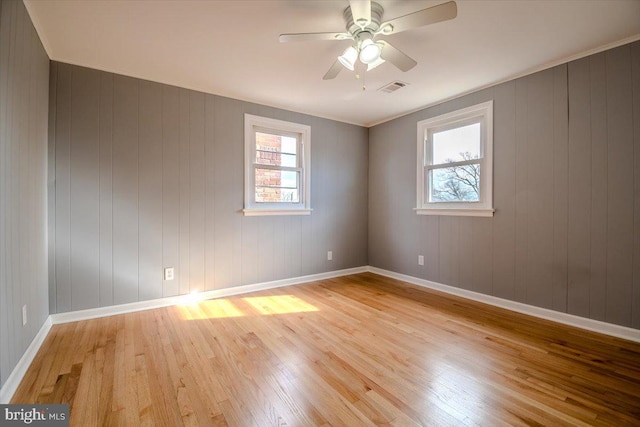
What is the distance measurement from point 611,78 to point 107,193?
4.68 meters

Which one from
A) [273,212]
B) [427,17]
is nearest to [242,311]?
[273,212]

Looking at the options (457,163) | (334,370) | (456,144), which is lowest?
(334,370)

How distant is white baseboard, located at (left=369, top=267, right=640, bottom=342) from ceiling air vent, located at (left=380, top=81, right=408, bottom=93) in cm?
251

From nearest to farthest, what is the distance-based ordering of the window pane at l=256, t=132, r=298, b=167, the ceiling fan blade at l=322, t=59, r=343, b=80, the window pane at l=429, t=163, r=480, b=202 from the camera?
the ceiling fan blade at l=322, t=59, r=343, b=80 → the window pane at l=429, t=163, r=480, b=202 → the window pane at l=256, t=132, r=298, b=167

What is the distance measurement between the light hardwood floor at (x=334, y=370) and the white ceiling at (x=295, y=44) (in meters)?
2.44

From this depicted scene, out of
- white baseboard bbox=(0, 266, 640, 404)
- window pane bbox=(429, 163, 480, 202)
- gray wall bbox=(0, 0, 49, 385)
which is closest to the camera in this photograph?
gray wall bbox=(0, 0, 49, 385)

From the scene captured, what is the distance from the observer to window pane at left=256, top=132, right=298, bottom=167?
12.4ft

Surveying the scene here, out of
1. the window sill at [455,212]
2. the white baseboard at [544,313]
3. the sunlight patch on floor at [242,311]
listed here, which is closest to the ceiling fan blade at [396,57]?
the window sill at [455,212]

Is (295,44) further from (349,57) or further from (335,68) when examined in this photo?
(349,57)

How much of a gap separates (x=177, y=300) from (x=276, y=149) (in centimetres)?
225

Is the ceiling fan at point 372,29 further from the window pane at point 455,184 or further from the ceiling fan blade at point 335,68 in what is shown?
the window pane at point 455,184

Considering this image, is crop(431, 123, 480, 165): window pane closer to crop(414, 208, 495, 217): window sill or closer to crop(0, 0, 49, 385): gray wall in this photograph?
crop(414, 208, 495, 217): window sill

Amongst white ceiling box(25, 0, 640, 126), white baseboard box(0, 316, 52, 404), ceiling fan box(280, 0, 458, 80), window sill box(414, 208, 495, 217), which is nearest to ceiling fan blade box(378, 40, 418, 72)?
ceiling fan box(280, 0, 458, 80)

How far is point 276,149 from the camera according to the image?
3902mm
